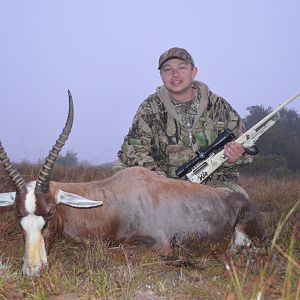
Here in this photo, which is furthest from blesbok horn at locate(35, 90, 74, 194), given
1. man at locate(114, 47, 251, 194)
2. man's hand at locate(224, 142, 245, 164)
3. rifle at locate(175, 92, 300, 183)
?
man's hand at locate(224, 142, 245, 164)

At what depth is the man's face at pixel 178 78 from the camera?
553 centimetres

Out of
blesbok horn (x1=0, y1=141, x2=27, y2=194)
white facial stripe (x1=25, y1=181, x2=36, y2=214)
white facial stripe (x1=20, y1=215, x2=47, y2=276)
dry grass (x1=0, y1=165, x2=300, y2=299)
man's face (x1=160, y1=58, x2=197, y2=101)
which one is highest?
man's face (x1=160, y1=58, x2=197, y2=101)

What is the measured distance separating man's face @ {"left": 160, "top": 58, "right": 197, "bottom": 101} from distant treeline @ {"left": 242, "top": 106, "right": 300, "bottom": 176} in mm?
10864

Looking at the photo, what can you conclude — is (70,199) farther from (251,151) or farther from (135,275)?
(251,151)

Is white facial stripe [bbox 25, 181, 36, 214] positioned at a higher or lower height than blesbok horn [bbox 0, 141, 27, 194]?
lower

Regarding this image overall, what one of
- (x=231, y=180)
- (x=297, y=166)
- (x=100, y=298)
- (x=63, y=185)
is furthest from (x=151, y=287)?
(x=297, y=166)

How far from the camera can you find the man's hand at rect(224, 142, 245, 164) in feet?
16.5

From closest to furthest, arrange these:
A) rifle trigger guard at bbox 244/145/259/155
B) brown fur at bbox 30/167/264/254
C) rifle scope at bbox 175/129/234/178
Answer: brown fur at bbox 30/167/264/254 < rifle scope at bbox 175/129/234/178 < rifle trigger guard at bbox 244/145/259/155

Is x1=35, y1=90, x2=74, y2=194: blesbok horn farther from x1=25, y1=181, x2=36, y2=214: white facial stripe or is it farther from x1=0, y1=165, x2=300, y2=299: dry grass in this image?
x1=0, y1=165, x2=300, y2=299: dry grass

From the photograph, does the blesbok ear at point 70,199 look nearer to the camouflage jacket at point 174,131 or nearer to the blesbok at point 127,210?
the blesbok at point 127,210

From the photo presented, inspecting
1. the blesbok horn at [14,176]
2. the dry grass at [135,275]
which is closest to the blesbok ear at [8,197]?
the blesbok horn at [14,176]

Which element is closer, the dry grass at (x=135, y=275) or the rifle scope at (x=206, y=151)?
the dry grass at (x=135, y=275)

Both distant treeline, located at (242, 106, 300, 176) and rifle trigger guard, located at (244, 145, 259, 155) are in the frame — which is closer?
rifle trigger guard, located at (244, 145, 259, 155)

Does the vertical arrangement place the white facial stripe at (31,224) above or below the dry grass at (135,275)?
above
